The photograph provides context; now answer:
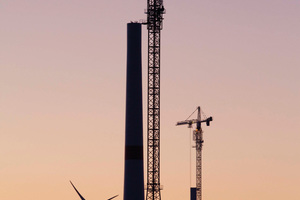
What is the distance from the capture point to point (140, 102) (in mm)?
181250

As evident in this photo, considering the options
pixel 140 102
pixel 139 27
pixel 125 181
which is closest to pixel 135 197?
pixel 125 181

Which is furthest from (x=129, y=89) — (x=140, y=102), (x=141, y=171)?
(x=141, y=171)

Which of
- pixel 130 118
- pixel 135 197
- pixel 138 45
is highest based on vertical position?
pixel 138 45

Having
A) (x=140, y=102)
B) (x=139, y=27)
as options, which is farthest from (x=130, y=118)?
(x=139, y=27)

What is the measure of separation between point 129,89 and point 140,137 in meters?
8.21

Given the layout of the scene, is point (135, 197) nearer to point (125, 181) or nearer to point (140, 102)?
point (125, 181)

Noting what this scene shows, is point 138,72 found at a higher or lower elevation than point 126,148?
higher

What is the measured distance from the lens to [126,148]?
18000 centimetres

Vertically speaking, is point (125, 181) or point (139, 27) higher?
point (139, 27)

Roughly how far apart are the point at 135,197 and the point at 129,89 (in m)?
17.9

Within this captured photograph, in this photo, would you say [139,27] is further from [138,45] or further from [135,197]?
[135,197]

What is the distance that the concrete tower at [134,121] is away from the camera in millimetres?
178250

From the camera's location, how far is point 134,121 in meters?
180

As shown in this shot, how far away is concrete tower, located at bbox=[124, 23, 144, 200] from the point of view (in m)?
178
